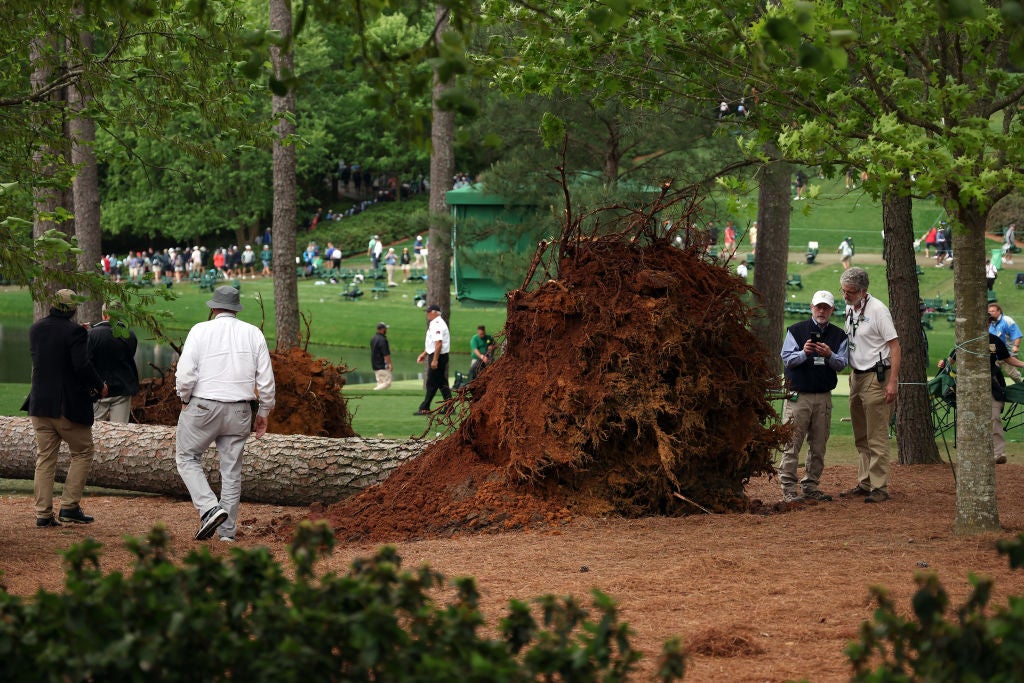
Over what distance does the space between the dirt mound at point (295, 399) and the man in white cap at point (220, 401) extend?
12.7 feet

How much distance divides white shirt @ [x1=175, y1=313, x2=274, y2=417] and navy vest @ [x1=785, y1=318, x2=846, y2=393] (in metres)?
4.39

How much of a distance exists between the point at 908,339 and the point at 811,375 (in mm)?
3475

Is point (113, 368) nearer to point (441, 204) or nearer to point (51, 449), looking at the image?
point (51, 449)

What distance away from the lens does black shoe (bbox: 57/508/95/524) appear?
10.3m

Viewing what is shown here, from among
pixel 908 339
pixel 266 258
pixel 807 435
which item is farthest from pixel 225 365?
pixel 266 258

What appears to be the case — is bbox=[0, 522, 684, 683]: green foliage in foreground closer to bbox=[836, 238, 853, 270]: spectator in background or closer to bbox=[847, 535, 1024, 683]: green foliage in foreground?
bbox=[847, 535, 1024, 683]: green foliage in foreground

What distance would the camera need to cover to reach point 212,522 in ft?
29.5

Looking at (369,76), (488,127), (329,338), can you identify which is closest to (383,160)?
(329,338)

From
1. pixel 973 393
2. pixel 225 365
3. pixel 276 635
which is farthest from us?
pixel 225 365

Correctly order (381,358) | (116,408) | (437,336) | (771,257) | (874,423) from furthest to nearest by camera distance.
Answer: (381,358) < (437,336) < (771,257) < (116,408) < (874,423)

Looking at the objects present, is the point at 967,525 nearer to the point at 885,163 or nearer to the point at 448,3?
the point at 885,163

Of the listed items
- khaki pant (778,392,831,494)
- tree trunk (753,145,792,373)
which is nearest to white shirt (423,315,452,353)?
tree trunk (753,145,792,373)

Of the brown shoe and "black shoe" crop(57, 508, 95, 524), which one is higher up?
the brown shoe

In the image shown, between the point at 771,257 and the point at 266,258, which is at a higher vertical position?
the point at 266,258
